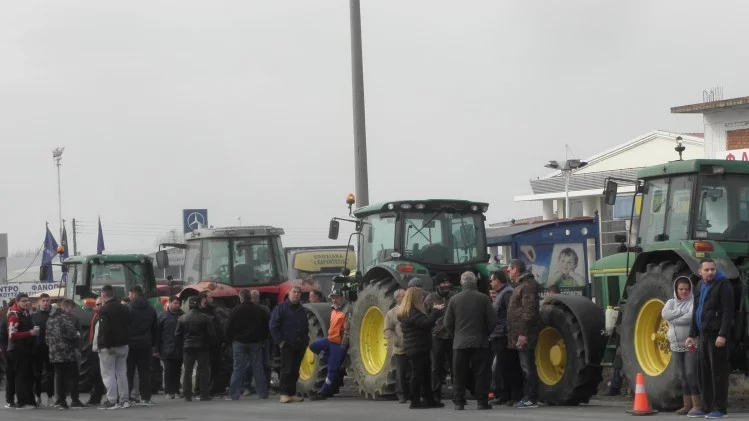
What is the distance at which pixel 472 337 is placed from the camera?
1725cm

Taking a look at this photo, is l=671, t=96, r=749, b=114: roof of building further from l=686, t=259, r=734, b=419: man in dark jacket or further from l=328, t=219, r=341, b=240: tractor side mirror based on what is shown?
l=686, t=259, r=734, b=419: man in dark jacket

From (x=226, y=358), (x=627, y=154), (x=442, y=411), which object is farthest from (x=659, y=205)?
(x=627, y=154)

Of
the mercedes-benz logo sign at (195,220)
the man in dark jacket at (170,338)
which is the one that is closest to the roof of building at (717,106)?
the mercedes-benz logo sign at (195,220)

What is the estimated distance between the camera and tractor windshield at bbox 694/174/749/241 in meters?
16.1

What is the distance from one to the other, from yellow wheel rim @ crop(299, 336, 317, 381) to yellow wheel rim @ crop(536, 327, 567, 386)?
493 centimetres

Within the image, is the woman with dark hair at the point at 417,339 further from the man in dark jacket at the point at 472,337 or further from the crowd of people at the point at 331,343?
the man in dark jacket at the point at 472,337

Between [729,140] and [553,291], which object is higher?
[729,140]

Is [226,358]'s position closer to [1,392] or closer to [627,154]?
[1,392]

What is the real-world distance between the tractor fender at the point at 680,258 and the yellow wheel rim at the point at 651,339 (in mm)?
642

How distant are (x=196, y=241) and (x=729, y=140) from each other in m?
25.3

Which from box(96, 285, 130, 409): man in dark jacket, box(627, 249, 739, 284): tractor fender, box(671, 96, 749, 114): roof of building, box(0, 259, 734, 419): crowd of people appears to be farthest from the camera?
box(671, 96, 749, 114): roof of building

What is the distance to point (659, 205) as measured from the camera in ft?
55.6

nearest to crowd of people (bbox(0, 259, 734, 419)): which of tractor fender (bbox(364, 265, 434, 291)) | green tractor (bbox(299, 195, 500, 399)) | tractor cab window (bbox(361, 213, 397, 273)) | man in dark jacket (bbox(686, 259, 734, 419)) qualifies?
man in dark jacket (bbox(686, 259, 734, 419))

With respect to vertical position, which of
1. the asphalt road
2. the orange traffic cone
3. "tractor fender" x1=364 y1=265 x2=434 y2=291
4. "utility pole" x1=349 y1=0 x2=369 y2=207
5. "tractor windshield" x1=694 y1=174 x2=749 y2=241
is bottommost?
the asphalt road
